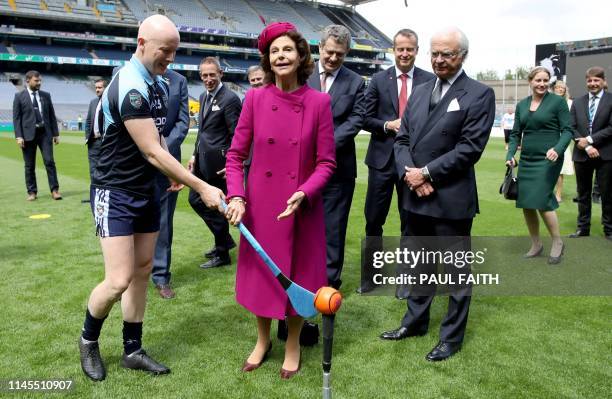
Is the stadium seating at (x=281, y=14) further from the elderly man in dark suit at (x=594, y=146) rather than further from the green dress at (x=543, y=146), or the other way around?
the green dress at (x=543, y=146)

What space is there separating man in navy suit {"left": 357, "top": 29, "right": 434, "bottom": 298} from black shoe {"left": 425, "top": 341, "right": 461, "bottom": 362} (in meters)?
1.10

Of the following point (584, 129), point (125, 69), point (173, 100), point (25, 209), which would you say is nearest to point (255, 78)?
point (173, 100)

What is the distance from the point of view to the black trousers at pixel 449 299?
11.2 feet

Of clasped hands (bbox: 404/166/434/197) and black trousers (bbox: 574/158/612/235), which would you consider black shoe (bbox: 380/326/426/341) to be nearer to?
clasped hands (bbox: 404/166/434/197)

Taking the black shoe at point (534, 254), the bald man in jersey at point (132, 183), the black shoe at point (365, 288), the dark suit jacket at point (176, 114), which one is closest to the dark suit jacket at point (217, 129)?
the dark suit jacket at point (176, 114)

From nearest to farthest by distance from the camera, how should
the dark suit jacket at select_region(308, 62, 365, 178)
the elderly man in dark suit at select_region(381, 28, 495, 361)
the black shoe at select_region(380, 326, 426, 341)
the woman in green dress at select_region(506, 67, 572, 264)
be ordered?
the elderly man in dark suit at select_region(381, 28, 495, 361)
the black shoe at select_region(380, 326, 426, 341)
the dark suit jacket at select_region(308, 62, 365, 178)
the woman in green dress at select_region(506, 67, 572, 264)

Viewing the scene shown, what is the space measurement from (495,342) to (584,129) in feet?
14.0

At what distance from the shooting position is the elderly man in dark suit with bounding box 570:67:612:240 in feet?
21.2

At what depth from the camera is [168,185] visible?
4.55m

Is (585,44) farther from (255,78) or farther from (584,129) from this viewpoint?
(255,78)

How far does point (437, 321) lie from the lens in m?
4.09

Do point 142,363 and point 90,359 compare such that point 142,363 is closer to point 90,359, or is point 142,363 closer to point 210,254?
point 90,359

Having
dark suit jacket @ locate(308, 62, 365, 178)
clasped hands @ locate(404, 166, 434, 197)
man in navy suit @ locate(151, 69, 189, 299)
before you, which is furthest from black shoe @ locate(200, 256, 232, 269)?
clasped hands @ locate(404, 166, 434, 197)

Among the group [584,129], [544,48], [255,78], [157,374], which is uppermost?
[544,48]
